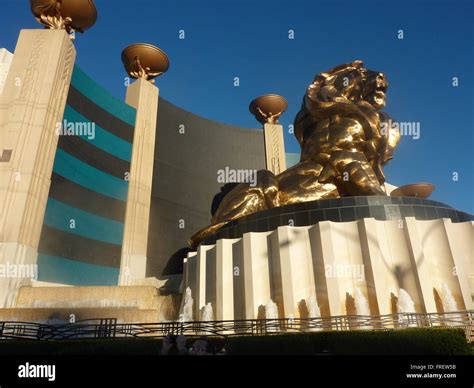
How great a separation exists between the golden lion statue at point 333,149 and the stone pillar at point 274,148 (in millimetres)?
16294

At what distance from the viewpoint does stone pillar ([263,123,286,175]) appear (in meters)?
40.1

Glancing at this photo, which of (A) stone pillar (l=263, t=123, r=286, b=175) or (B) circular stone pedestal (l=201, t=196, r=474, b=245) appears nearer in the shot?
(B) circular stone pedestal (l=201, t=196, r=474, b=245)

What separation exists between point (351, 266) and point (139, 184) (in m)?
21.3

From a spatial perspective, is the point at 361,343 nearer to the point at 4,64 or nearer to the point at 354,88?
the point at 354,88

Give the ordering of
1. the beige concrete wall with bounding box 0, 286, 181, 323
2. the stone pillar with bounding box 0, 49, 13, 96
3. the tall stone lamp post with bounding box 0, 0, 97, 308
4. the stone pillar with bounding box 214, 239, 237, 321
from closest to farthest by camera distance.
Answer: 1. the stone pillar with bounding box 214, 239, 237, 321
2. the beige concrete wall with bounding box 0, 286, 181, 323
3. the tall stone lamp post with bounding box 0, 0, 97, 308
4. the stone pillar with bounding box 0, 49, 13, 96

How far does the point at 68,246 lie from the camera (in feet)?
79.3

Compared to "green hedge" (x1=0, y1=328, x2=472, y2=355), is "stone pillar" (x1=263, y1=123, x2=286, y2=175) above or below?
above

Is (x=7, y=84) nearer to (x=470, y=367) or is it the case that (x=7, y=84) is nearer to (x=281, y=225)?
(x=281, y=225)

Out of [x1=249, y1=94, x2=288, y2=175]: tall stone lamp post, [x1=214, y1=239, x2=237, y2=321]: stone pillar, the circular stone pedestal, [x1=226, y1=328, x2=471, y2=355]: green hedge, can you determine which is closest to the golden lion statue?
the circular stone pedestal

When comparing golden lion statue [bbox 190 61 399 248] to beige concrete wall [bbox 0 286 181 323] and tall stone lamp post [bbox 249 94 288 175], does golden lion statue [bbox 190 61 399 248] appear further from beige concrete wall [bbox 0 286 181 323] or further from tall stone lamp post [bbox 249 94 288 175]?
tall stone lamp post [bbox 249 94 288 175]

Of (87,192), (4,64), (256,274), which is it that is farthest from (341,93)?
(4,64)

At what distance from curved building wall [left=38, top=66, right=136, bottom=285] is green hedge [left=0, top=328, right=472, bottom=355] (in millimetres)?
14486

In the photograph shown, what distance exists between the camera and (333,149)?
792 inches

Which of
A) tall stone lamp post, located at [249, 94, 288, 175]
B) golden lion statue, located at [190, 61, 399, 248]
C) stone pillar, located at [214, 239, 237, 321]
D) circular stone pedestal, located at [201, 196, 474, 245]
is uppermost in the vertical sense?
tall stone lamp post, located at [249, 94, 288, 175]
